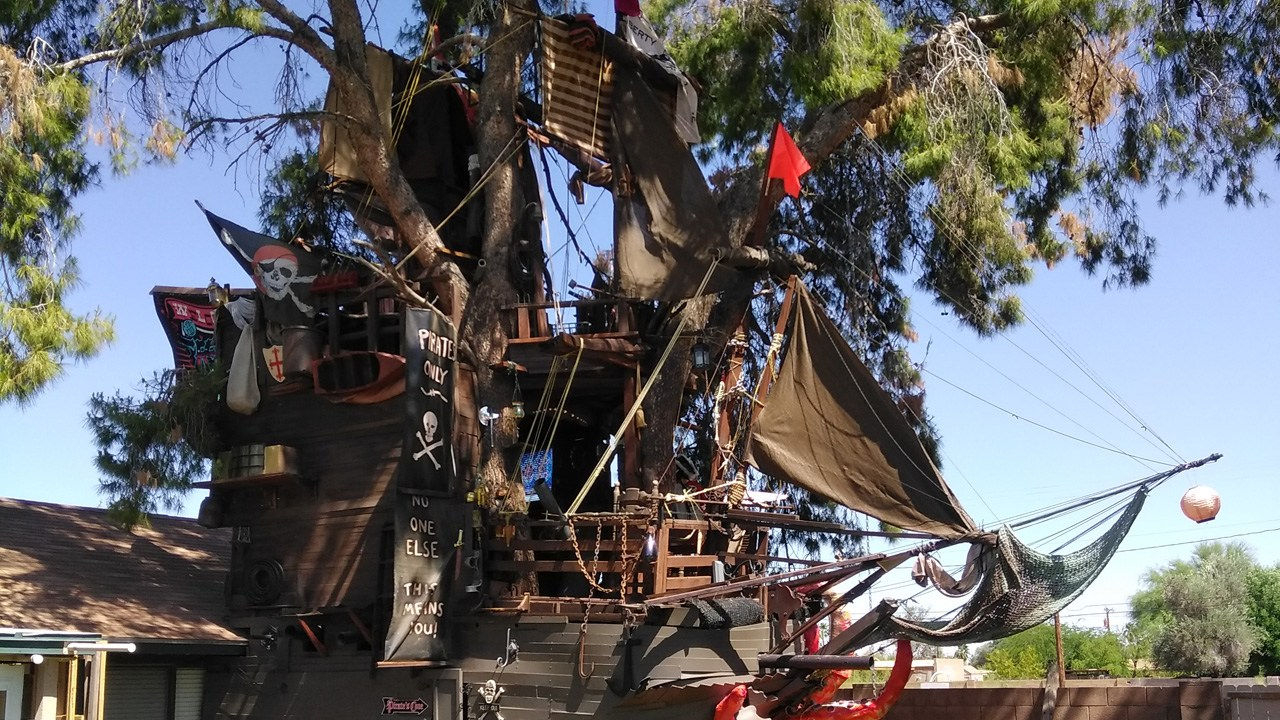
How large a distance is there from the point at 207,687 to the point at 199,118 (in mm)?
7436

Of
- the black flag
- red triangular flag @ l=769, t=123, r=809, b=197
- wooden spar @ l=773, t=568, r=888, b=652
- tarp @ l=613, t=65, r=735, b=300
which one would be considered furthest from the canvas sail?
the black flag

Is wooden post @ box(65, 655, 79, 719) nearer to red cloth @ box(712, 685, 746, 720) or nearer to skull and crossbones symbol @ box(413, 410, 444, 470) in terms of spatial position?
skull and crossbones symbol @ box(413, 410, 444, 470)

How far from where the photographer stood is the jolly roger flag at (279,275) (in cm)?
1536

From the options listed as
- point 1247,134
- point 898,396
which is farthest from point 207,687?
point 1247,134

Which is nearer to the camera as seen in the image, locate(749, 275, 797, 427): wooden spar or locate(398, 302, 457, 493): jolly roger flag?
locate(398, 302, 457, 493): jolly roger flag

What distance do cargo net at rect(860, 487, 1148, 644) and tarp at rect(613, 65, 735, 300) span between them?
14.7 ft

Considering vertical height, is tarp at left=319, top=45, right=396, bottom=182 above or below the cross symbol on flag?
above

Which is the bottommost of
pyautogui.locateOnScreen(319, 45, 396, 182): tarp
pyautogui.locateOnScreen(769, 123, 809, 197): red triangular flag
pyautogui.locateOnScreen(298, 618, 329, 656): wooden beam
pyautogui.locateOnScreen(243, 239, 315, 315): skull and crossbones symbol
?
pyautogui.locateOnScreen(298, 618, 329, 656): wooden beam

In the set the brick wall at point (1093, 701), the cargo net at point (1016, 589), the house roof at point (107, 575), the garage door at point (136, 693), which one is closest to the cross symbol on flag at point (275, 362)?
the house roof at point (107, 575)

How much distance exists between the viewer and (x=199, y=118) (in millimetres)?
16703

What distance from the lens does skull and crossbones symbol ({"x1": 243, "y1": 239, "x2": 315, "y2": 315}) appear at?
15.4m

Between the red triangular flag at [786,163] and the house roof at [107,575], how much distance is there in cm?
857

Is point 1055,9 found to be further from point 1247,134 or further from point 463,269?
point 463,269

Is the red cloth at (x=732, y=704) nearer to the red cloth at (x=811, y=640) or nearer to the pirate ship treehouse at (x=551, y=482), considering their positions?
the pirate ship treehouse at (x=551, y=482)
